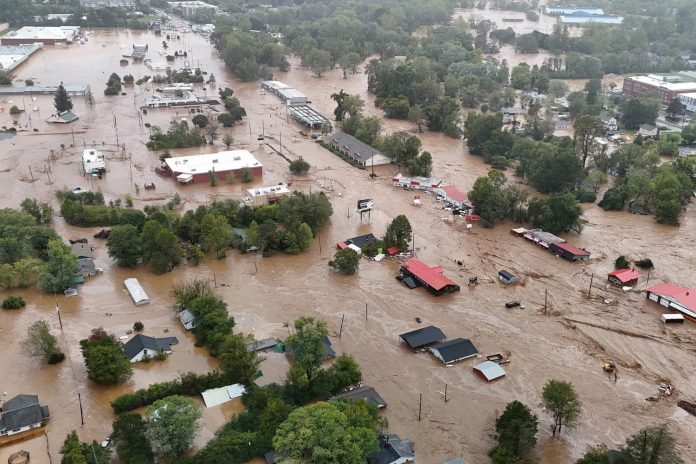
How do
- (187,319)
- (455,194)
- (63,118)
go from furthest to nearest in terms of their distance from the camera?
(63,118) < (455,194) < (187,319)

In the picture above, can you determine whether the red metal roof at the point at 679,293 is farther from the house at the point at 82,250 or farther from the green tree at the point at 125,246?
the house at the point at 82,250

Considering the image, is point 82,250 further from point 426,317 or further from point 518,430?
point 518,430

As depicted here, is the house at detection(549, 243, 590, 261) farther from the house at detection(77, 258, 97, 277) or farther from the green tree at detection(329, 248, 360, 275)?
the house at detection(77, 258, 97, 277)

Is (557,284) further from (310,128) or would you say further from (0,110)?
(0,110)

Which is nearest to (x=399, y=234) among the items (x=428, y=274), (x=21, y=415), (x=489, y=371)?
(x=428, y=274)

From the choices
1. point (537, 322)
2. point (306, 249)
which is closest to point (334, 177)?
point (306, 249)

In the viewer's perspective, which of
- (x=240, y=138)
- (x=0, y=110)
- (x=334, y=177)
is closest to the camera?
(x=334, y=177)

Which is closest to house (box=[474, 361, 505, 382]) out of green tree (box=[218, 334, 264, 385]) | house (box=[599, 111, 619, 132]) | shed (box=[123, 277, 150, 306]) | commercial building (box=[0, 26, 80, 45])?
green tree (box=[218, 334, 264, 385])

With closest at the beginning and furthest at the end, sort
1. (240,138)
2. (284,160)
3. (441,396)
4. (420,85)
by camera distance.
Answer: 1. (441,396)
2. (284,160)
3. (240,138)
4. (420,85)
